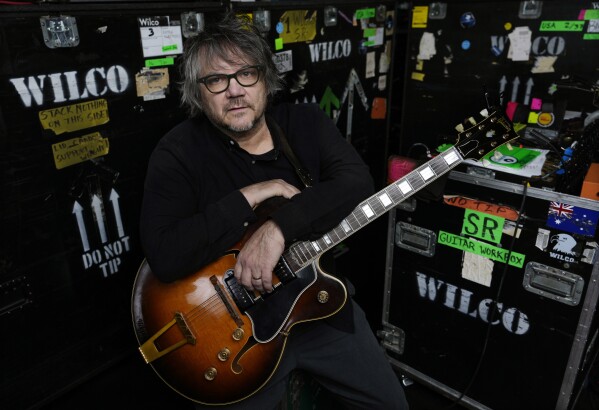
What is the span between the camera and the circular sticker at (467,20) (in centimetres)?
225

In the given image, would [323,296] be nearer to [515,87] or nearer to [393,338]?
[393,338]

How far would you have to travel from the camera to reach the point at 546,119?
2.15m

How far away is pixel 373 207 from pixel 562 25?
1.23 m

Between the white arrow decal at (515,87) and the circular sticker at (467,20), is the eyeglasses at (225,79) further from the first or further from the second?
the white arrow decal at (515,87)

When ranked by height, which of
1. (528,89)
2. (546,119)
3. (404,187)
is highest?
(528,89)

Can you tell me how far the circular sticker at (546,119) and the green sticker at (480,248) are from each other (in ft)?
2.24

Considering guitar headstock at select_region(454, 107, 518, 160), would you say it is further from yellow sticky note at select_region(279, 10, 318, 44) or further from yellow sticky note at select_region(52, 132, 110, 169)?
yellow sticky note at select_region(52, 132, 110, 169)

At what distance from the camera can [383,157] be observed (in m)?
3.20

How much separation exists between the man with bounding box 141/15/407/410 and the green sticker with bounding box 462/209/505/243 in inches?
21.0

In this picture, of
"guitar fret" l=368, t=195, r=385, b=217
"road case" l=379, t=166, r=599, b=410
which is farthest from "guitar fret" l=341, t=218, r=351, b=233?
"road case" l=379, t=166, r=599, b=410

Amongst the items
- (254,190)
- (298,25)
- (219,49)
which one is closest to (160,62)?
(219,49)

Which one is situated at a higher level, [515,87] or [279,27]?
[279,27]

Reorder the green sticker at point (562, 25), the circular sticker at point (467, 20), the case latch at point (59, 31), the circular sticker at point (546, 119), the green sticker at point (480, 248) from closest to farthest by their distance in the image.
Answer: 1. the case latch at point (59, 31)
2. the green sticker at point (480, 248)
3. the green sticker at point (562, 25)
4. the circular sticker at point (546, 119)
5. the circular sticker at point (467, 20)

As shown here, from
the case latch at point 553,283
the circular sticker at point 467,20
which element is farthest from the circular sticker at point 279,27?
the case latch at point 553,283
